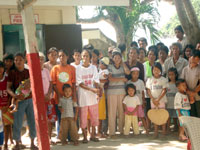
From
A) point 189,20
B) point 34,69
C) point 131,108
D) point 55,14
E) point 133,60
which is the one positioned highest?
point 55,14

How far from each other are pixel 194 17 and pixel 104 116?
9.63 feet

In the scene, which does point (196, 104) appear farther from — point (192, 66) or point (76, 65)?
point (76, 65)

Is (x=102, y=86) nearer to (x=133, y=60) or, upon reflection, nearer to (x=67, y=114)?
(x=133, y=60)

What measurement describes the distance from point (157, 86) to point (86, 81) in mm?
1243

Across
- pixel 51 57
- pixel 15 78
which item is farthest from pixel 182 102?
pixel 15 78

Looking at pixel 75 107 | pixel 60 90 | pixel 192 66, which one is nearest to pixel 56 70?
pixel 60 90

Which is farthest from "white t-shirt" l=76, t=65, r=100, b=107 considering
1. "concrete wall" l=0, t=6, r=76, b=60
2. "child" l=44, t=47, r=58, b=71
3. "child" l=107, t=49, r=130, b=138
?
"concrete wall" l=0, t=6, r=76, b=60

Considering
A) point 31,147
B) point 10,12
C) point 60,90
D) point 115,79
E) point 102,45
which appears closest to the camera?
point 31,147

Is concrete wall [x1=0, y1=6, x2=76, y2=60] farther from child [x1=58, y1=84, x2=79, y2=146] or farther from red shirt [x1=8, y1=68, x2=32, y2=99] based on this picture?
child [x1=58, y1=84, x2=79, y2=146]

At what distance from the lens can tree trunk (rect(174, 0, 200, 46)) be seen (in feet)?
22.6

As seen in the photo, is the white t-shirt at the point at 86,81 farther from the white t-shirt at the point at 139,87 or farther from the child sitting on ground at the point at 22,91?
the child sitting on ground at the point at 22,91

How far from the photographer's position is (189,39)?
687 centimetres

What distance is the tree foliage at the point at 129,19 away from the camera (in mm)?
12523

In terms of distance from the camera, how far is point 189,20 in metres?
7.18
